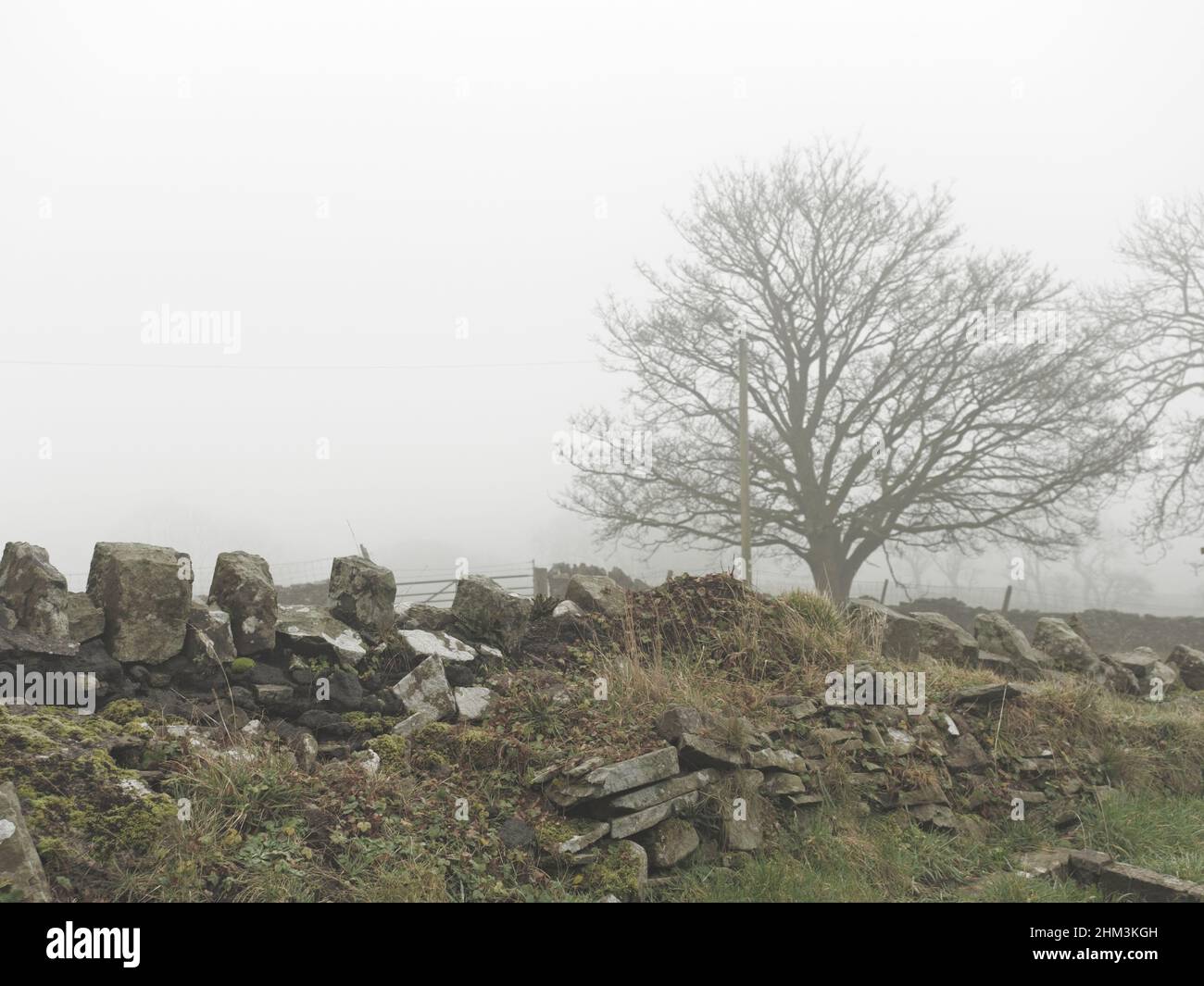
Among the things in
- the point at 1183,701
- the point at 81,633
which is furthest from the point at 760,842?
the point at 1183,701

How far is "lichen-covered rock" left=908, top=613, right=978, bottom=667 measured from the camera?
30.2 ft

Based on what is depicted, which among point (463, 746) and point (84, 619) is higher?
point (84, 619)

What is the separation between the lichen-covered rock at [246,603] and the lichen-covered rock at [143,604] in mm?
397

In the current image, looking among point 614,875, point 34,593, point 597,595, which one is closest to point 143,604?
point 34,593

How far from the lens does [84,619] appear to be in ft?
16.7

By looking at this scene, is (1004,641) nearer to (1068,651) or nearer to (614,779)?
(1068,651)

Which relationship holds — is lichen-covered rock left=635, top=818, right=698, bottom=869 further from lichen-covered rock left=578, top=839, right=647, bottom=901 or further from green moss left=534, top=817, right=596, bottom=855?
green moss left=534, top=817, right=596, bottom=855

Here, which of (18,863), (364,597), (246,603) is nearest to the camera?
(18,863)

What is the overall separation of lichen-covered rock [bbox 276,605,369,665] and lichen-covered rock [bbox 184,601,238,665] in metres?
0.35

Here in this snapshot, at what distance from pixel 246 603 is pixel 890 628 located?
21.4ft

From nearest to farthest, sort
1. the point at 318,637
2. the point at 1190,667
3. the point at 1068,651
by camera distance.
→ the point at 318,637 → the point at 1068,651 → the point at 1190,667

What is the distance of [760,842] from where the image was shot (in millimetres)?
5270

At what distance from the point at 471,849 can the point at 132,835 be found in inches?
64.0

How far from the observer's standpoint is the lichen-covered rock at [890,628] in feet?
27.9
